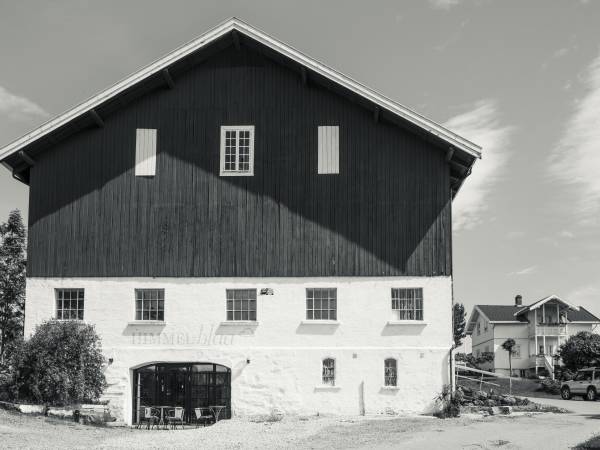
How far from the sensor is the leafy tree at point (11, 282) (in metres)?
45.5

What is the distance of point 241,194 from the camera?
99.1 feet

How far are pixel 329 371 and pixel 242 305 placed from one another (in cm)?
398

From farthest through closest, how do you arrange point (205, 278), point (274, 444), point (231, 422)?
point (205, 278) < point (231, 422) < point (274, 444)

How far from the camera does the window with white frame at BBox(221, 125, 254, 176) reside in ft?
99.7

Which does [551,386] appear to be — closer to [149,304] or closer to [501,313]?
[501,313]

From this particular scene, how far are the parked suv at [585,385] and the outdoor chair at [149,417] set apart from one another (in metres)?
24.9

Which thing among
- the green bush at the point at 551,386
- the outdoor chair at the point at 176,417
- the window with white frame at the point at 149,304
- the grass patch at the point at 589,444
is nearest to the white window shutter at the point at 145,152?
the window with white frame at the point at 149,304

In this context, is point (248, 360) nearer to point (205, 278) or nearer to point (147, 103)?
point (205, 278)

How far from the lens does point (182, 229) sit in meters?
30.1

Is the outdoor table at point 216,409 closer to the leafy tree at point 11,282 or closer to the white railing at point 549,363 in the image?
the leafy tree at point 11,282

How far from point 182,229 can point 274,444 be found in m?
10.1

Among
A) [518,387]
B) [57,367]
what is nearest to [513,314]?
[518,387]

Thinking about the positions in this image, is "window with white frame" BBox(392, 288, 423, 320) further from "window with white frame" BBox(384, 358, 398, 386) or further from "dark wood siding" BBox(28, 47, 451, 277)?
"window with white frame" BBox(384, 358, 398, 386)

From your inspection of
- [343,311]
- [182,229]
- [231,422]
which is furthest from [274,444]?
[182,229]
